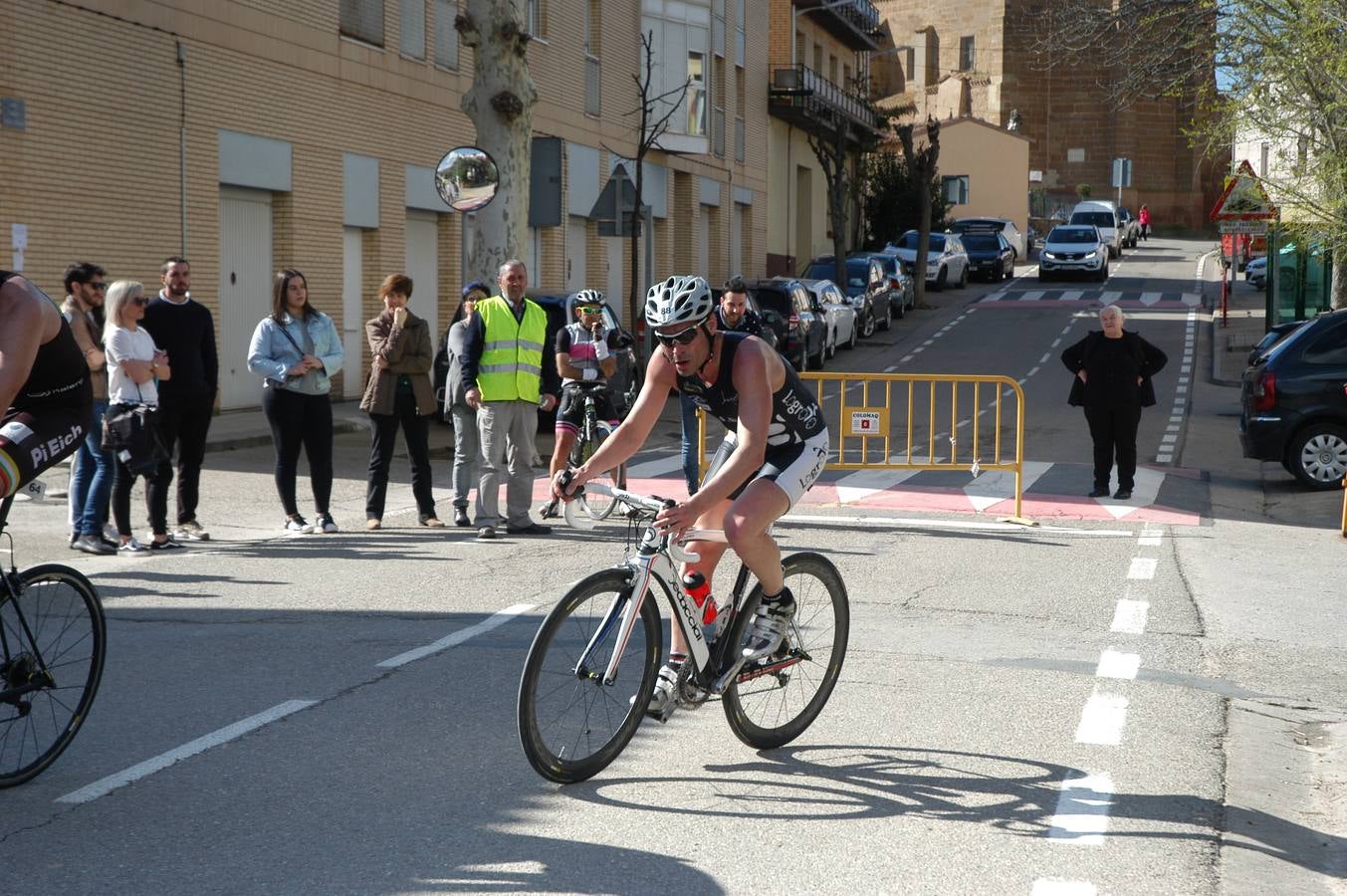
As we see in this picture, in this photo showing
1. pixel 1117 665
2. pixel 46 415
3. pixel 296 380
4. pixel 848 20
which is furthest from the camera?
pixel 848 20

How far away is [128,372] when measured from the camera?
10734mm

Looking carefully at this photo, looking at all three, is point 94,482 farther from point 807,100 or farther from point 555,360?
point 807,100

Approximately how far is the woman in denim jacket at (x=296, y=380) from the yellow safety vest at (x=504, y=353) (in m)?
1.06

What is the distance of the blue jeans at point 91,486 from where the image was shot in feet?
35.5

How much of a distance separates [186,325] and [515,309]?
233 centimetres

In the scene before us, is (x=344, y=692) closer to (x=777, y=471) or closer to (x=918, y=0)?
(x=777, y=471)

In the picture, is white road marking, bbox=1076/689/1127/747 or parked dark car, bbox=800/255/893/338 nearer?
white road marking, bbox=1076/689/1127/747

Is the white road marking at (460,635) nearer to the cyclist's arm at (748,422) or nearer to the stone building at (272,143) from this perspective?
the cyclist's arm at (748,422)

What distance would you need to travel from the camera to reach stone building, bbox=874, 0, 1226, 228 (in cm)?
9425

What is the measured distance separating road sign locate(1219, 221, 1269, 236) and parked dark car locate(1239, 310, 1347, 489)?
40.8ft

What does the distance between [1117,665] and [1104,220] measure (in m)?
63.1

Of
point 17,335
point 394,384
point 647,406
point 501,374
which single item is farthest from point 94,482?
point 647,406

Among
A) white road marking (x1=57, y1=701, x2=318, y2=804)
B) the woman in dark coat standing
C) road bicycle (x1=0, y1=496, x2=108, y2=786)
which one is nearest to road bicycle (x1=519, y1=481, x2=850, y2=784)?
white road marking (x1=57, y1=701, x2=318, y2=804)

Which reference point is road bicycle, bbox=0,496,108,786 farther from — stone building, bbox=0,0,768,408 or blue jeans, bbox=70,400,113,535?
stone building, bbox=0,0,768,408
